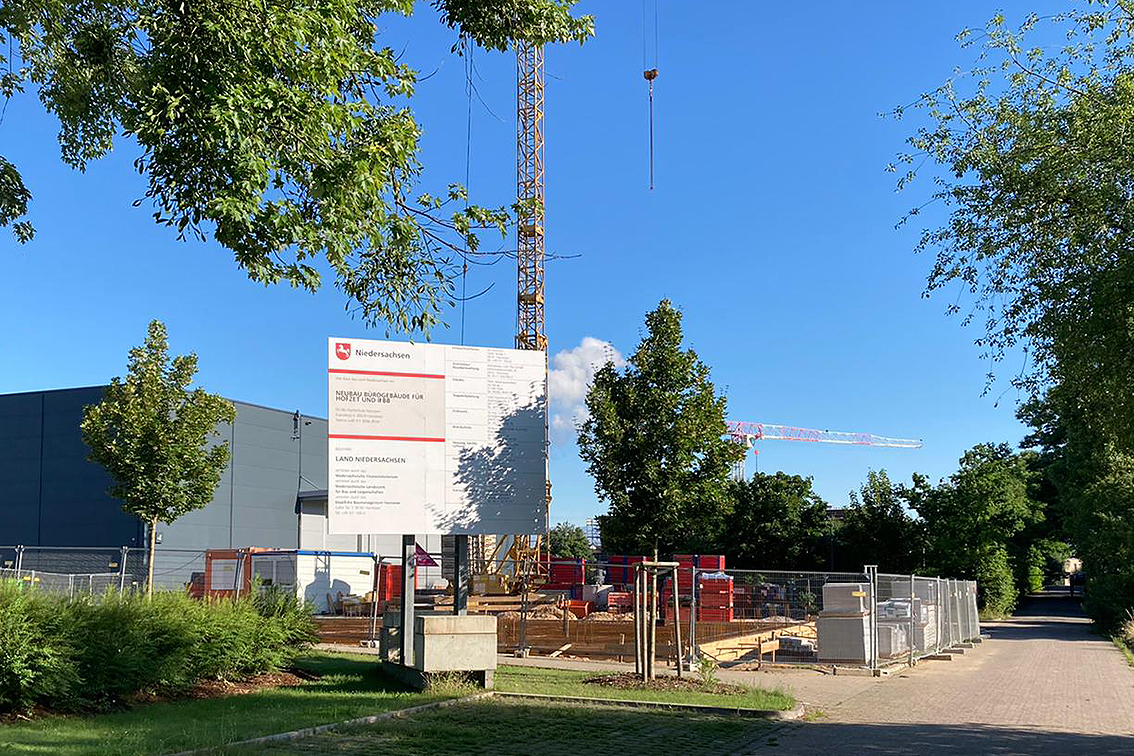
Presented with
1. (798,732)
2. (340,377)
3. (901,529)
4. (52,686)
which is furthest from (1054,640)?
(52,686)

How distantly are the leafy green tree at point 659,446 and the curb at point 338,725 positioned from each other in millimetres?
8212

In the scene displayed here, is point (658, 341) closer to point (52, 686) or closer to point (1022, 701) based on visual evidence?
point (1022, 701)

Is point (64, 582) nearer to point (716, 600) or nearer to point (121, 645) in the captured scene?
point (121, 645)

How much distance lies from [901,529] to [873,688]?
32.8m

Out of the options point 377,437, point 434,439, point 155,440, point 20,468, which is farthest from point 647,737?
point 20,468

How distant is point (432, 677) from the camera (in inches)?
569

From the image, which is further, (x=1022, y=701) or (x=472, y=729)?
(x=1022, y=701)

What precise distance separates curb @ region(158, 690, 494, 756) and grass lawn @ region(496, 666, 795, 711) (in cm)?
118

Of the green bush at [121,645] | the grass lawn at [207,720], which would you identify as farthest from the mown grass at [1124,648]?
the green bush at [121,645]

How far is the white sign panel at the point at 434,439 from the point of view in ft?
49.6

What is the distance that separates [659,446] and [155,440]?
12805 millimetres

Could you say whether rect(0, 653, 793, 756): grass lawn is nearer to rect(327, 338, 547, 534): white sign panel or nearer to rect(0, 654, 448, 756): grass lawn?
rect(0, 654, 448, 756): grass lawn

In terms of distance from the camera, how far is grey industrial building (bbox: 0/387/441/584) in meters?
39.1

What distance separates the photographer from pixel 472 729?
11.5 m
